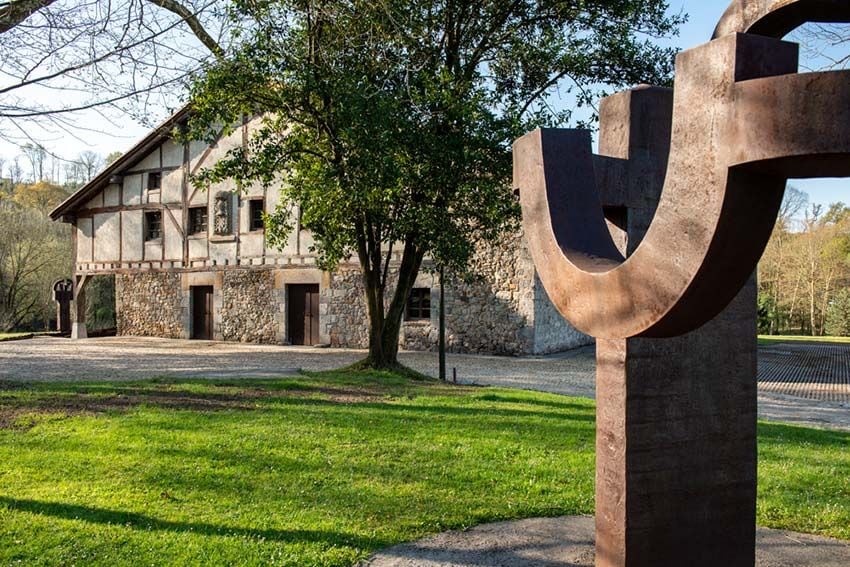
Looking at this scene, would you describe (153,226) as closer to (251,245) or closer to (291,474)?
(251,245)

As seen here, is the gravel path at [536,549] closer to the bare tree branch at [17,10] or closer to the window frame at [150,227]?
the bare tree branch at [17,10]

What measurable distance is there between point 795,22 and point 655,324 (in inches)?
35.8

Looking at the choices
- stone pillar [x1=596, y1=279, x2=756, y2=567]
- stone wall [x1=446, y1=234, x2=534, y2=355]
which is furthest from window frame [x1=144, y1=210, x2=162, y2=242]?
stone pillar [x1=596, y1=279, x2=756, y2=567]

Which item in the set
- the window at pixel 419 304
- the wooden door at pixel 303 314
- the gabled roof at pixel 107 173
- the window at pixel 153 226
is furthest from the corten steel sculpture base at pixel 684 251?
the window at pixel 153 226

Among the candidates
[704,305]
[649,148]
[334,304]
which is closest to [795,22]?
[704,305]

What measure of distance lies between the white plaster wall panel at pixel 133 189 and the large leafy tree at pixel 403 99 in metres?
12.1

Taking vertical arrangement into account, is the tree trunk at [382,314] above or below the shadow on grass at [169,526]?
above

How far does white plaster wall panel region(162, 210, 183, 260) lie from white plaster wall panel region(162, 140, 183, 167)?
5.21 ft

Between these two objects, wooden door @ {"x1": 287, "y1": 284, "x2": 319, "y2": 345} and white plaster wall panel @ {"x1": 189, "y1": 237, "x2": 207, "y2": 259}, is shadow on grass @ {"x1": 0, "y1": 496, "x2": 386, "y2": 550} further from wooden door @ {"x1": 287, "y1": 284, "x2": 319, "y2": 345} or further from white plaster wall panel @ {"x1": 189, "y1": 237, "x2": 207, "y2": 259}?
white plaster wall panel @ {"x1": 189, "y1": 237, "x2": 207, "y2": 259}

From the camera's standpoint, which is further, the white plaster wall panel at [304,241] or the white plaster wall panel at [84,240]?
the white plaster wall panel at [84,240]

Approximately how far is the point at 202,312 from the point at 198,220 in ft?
9.97

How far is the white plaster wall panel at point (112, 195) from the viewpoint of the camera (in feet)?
78.7

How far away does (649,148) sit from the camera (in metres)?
3.34

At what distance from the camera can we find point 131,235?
24.0 metres
